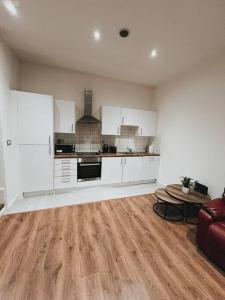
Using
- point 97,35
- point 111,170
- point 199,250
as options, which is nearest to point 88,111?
point 111,170

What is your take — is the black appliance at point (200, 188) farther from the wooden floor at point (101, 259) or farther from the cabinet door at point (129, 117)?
the cabinet door at point (129, 117)

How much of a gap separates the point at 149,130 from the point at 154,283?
11.2 ft

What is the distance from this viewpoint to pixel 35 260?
65.6 inches

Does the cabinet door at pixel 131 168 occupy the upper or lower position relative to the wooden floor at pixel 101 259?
upper

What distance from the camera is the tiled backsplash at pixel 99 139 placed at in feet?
12.6

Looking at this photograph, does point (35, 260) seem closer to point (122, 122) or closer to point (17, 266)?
point (17, 266)

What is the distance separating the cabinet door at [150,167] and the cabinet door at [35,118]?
2504 mm

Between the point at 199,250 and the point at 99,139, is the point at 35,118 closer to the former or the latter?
the point at 99,139

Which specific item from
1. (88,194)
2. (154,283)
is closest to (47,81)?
(88,194)

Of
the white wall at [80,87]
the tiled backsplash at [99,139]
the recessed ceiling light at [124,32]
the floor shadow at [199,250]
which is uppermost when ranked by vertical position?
the recessed ceiling light at [124,32]

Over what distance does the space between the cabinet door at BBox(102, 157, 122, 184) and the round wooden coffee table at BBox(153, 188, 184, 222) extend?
1.17m

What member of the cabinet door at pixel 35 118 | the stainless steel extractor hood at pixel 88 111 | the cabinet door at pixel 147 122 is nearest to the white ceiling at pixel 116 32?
the stainless steel extractor hood at pixel 88 111

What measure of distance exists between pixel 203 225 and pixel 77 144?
3.11 m

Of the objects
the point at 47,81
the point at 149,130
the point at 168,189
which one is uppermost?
the point at 47,81
